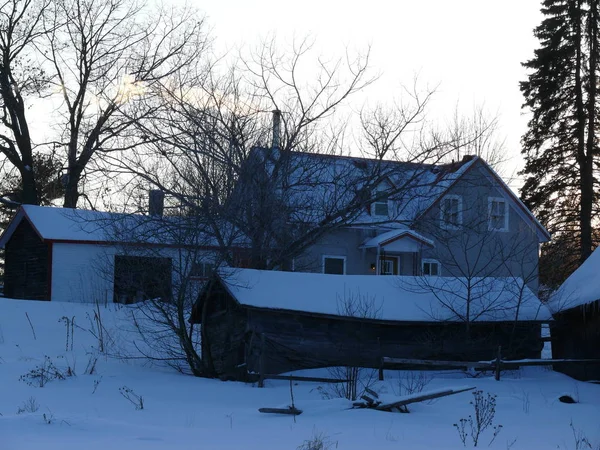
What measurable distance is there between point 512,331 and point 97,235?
17719 millimetres

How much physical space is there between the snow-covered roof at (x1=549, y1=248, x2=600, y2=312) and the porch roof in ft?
39.2

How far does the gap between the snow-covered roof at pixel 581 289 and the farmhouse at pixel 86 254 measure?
847 cm

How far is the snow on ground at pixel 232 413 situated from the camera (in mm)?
10453

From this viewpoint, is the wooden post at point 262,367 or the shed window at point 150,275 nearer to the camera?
the wooden post at point 262,367

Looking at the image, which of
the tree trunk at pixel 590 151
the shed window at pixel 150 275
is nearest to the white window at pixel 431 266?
the tree trunk at pixel 590 151

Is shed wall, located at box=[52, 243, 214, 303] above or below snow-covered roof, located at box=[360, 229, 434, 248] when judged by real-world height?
below

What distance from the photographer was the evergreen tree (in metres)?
35.7

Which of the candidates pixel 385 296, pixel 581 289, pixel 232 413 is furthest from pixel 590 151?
pixel 232 413

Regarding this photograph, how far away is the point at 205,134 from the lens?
22.0 meters

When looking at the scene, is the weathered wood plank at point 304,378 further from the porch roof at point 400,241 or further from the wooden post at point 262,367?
the porch roof at point 400,241

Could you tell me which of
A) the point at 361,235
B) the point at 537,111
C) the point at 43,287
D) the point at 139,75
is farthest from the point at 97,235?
the point at 537,111

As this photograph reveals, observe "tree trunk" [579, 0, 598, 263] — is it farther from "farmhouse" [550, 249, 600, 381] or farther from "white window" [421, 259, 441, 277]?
"farmhouse" [550, 249, 600, 381]

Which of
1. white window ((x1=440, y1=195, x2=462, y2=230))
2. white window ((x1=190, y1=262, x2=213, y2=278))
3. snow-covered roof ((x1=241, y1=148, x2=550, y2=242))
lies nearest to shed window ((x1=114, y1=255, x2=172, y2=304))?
white window ((x1=190, y1=262, x2=213, y2=278))

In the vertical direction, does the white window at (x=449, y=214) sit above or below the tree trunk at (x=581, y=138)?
below
